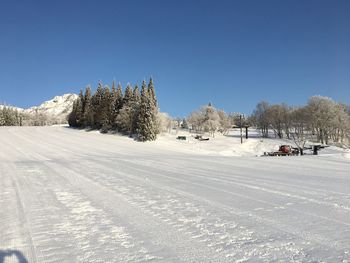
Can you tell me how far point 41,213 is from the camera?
28.5 ft

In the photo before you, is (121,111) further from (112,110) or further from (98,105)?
(98,105)

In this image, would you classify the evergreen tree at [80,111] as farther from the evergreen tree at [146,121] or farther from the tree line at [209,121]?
the tree line at [209,121]

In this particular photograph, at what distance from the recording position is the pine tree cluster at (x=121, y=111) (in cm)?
7325

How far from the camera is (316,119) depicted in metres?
90.5

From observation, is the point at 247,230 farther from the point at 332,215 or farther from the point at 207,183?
the point at 207,183

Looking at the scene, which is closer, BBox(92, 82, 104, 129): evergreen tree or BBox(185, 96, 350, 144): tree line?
BBox(185, 96, 350, 144): tree line

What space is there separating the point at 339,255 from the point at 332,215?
2.58 meters

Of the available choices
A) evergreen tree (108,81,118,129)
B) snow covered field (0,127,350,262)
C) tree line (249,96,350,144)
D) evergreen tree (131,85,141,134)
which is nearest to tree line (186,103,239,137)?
tree line (249,96,350,144)

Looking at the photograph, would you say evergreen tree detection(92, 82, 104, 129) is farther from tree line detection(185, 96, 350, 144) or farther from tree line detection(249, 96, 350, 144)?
tree line detection(249, 96, 350, 144)

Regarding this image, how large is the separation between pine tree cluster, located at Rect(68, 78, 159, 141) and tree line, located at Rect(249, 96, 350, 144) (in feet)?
133

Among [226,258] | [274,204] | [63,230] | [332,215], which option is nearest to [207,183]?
[274,204]

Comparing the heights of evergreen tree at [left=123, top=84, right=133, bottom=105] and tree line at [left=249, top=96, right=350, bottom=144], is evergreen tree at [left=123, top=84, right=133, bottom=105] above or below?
above

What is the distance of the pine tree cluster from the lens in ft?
240

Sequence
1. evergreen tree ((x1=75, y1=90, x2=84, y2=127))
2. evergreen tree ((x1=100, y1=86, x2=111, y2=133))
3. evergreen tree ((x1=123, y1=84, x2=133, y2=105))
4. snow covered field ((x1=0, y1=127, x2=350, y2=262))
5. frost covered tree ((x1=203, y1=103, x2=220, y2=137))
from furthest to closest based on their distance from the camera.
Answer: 1. frost covered tree ((x1=203, y1=103, x2=220, y2=137))
2. evergreen tree ((x1=75, y1=90, x2=84, y2=127))
3. evergreen tree ((x1=100, y1=86, x2=111, y2=133))
4. evergreen tree ((x1=123, y1=84, x2=133, y2=105))
5. snow covered field ((x1=0, y1=127, x2=350, y2=262))
